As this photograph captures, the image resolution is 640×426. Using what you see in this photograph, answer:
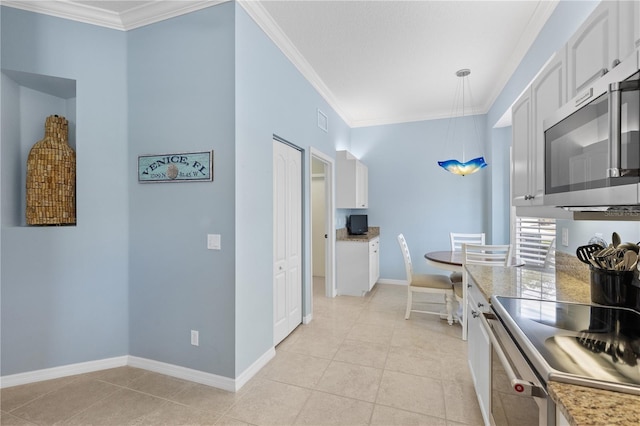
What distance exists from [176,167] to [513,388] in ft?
7.91

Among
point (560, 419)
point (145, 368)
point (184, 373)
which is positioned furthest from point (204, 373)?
point (560, 419)

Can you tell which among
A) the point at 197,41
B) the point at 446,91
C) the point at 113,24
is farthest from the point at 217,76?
the point at 446,91

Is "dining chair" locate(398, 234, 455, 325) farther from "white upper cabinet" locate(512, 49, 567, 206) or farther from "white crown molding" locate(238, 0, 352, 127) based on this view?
"white crown molding" locate(238, 0, 352, 127)

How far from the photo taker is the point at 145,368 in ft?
7.98

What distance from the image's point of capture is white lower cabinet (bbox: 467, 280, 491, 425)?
150cm

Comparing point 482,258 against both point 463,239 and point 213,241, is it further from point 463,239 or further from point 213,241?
point 213,241

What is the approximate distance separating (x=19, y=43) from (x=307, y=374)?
341 cm

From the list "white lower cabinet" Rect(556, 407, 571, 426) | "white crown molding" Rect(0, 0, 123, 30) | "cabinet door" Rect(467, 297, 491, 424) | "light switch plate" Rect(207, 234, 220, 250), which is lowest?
"cabinet door" Rect(467, 297, 491, 424)

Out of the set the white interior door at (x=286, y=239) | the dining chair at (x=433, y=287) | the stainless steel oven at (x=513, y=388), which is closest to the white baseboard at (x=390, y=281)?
the dining chair at (x=433, y=287)

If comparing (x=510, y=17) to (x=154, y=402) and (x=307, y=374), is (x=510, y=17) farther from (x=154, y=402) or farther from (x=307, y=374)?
(x=154, y=402)

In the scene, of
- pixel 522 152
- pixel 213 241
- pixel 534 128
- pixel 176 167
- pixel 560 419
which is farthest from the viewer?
pixel 176 167

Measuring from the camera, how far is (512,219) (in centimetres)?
395

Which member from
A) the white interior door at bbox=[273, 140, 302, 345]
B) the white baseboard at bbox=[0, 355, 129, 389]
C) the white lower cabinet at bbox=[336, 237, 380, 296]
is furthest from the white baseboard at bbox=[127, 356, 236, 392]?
the white lower cabinet at bbox=[336, 237, 380, 296]

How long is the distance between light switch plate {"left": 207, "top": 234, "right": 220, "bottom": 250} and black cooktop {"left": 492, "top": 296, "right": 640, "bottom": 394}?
1.81 m
